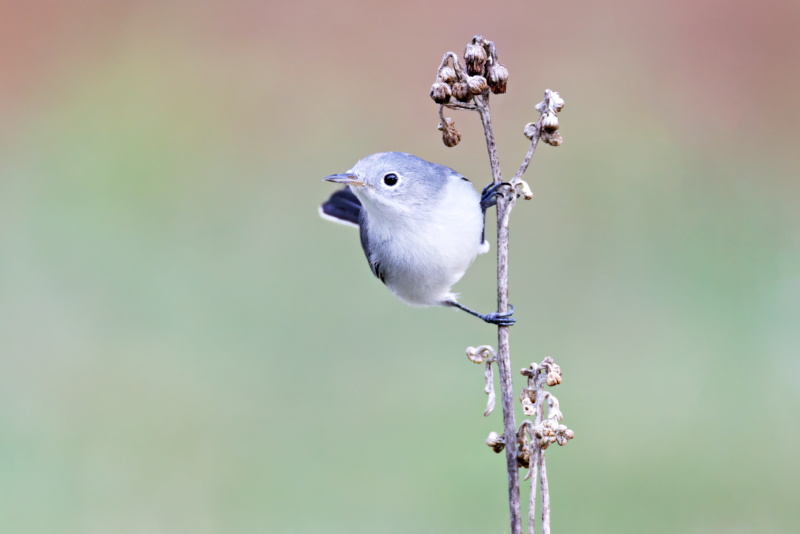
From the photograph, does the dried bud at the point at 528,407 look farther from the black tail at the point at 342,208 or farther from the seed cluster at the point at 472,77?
the black tail at the point at 342,208

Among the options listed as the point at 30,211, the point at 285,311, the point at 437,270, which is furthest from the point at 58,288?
the point at 437,270

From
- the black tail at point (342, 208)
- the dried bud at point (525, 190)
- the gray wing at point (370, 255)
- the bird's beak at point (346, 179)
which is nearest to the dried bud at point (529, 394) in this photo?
the dried bud at point (525, 190)

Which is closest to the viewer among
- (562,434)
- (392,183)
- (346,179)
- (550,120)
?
(562,434)

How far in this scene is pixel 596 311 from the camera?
4.05m

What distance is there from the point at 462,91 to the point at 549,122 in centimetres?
17

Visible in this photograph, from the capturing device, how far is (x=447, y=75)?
49.4 inches

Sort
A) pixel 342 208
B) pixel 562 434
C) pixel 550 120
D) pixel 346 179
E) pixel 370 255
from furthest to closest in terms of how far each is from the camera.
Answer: pixel 342 208 → pixel 370 255 → pixel 346 179 → pixel 550 120 → pixel 562 434

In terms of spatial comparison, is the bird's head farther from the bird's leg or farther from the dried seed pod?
the dried seed pod

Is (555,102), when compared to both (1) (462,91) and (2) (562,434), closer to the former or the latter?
(1) (462,91)

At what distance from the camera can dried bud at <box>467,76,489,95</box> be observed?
3.99 feet

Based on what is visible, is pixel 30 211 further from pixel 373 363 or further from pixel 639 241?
pixel 639 241

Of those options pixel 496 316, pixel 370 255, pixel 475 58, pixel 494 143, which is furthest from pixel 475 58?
pixel 370 255

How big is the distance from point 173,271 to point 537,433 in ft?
12.2

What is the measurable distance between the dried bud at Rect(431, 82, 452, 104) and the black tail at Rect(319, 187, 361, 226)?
1311mm
